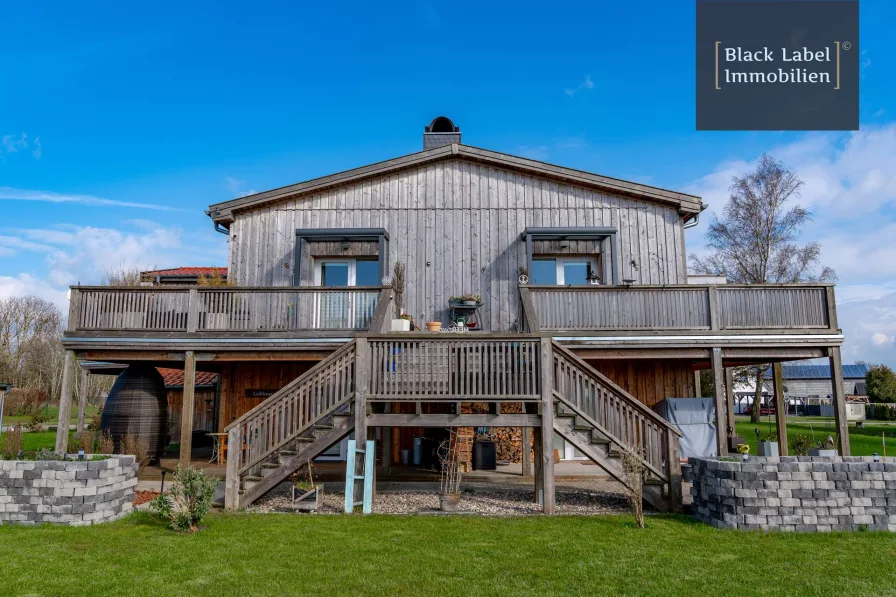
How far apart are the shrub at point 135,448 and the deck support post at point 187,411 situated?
141 centimetres

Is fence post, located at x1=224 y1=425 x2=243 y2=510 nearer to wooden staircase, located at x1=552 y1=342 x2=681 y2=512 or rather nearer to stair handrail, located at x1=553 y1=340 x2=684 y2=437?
wooden staircase, located at x1=552 y1=342 x2=681 y2=512

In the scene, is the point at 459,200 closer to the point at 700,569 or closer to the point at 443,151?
the point at 443,151

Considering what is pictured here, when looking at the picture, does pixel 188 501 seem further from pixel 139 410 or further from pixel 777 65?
pixel 777 65

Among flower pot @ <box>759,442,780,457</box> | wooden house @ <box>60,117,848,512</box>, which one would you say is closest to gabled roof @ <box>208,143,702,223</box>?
wooden house @ <box>60,117,848,512</box>

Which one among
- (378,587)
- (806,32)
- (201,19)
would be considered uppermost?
(201,19)

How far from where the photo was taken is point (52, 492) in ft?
26.4

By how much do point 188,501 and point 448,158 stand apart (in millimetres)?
10042

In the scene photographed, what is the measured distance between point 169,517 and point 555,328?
7473 mm

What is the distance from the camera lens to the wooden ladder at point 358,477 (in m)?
9.00

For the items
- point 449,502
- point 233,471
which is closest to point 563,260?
point 449,502

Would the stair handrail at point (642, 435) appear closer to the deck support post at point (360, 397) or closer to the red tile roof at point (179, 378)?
the deck support post at point (360, 397)

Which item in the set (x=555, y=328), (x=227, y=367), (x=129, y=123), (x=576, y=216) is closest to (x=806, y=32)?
(x=576, y=216)

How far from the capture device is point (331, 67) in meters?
19.0

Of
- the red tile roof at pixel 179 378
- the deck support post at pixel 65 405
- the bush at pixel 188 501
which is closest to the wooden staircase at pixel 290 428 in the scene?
the bush at pixel 188 501
